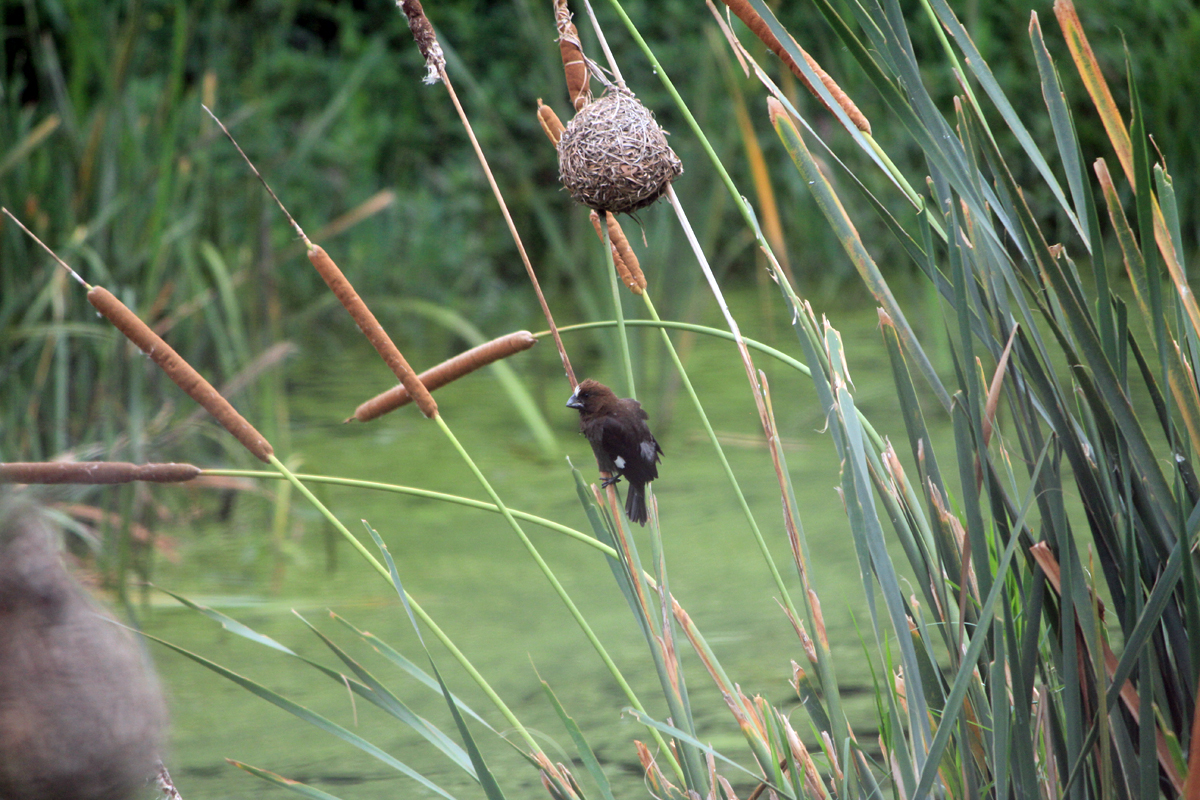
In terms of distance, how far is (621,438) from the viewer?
778 millimetres

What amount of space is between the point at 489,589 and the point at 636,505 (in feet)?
3.05

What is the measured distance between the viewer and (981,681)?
0.66m

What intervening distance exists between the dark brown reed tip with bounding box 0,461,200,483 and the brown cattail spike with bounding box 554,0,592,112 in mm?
366

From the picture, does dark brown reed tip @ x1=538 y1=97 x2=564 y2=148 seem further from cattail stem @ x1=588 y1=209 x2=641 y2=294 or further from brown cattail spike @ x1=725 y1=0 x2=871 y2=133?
brown cattail spike @ x1=725 y1=0 x2=871 y2=133

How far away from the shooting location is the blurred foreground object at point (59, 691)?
634mm

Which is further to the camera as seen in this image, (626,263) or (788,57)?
(626,263)

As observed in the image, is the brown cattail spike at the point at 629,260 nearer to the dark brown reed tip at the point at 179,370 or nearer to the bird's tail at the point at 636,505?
the bird's tail at the point at 636,505

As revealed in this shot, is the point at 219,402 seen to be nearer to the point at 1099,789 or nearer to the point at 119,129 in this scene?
the point at 1099,789

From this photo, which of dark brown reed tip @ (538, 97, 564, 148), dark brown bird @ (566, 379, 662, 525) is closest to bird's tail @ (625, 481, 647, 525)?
dark brown bird @ (566, 379, 662, 525)

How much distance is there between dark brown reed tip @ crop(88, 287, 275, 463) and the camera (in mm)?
637

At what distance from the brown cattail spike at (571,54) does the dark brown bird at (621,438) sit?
0.22 metres

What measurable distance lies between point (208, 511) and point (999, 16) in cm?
350

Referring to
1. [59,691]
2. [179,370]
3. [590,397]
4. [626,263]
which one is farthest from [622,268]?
[59,691]

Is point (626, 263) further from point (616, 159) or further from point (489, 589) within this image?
point (489, 589)
